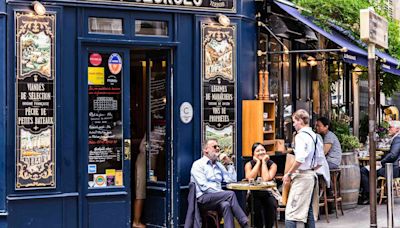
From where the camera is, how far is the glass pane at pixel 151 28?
948 centimetres

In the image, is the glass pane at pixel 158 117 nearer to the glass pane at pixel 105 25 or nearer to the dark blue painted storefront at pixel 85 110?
the dark blue painted storefront at pixel 85 110

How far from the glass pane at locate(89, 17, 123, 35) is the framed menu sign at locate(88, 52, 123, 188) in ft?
0.98

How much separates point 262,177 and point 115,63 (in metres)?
2.61

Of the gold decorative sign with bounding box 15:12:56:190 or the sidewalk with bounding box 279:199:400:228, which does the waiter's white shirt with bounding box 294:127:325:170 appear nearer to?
the sidewalk with bounding box 279:199:400:228

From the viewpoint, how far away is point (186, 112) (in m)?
9.71

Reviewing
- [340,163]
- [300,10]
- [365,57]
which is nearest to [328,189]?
[340,163]

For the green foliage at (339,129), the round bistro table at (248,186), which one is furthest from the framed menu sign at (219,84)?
the green foliage at (339,129)

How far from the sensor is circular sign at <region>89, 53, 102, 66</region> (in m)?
9.23

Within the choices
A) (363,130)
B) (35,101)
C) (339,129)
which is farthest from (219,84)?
(363,130)

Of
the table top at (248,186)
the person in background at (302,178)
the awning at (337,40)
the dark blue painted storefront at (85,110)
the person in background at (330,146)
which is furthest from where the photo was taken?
the person in background at (330,146)

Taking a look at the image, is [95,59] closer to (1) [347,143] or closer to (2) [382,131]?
(1) [347,143]

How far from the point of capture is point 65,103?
8945 mm

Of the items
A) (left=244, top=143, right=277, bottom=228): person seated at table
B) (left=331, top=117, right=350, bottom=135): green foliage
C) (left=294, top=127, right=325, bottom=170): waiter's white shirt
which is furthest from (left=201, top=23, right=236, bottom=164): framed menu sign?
(left=331, top=117, right=350, bottom=135): green foliage

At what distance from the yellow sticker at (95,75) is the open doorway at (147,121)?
979mm
